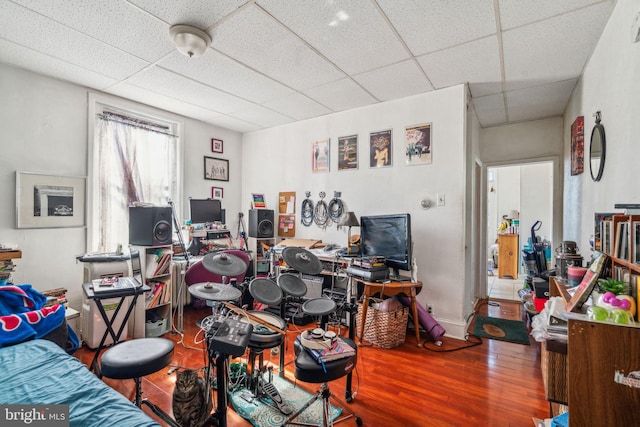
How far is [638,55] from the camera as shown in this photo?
4.96 feet

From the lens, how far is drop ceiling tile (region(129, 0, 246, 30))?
1846 mm

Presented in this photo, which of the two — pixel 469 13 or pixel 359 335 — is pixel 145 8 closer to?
pixel 469 13

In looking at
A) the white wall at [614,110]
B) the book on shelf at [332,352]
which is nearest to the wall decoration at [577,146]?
the white wall at [614,110]

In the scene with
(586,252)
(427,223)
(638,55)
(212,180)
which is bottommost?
(586,252)

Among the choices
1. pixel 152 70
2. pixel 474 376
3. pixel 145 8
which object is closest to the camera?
pixel 145 8

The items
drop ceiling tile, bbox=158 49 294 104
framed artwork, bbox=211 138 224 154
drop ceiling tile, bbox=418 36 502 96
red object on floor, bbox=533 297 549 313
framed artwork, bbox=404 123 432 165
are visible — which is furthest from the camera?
framed artwork, bbox=211 138 224 154

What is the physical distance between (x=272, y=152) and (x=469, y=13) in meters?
3.12

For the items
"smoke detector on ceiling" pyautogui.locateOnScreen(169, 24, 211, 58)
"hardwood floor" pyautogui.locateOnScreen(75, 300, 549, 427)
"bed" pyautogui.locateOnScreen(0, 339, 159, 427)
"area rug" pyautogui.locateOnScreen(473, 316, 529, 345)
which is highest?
"smoke detector on ceiling" pyautogui.locateOnScreen(169, 24, 211, 58)

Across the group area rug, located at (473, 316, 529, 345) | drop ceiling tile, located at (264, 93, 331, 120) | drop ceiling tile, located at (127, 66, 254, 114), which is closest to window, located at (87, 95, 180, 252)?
drop ceiling tile, located at (127, 66, 254, 114)

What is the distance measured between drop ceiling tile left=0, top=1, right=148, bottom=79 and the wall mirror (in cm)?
362

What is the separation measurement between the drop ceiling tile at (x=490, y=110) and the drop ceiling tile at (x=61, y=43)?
352 centimetres

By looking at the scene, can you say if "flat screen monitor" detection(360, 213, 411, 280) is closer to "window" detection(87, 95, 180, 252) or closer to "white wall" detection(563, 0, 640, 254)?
"white wall" detection(563, 0, 640, 254)

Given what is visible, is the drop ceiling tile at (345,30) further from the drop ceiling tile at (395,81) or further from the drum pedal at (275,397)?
the drum pedal at (275,397)

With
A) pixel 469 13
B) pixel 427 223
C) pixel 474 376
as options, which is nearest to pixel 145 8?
pixel 469 13
